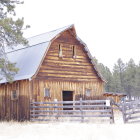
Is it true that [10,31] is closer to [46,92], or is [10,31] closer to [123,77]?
[46,92]

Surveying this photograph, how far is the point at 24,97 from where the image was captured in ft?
84.3

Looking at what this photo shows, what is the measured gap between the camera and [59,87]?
2730cm

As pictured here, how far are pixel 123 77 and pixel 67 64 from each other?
54691mm

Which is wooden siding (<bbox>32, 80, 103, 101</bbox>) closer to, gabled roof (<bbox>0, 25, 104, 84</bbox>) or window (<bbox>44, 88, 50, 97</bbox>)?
window (<bbox>44, 88, 50, 97</bbox>)

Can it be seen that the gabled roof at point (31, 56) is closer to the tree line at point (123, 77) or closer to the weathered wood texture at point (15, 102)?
the weathered wood texture at point (15, 102)

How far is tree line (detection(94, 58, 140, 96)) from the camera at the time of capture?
76750 mm

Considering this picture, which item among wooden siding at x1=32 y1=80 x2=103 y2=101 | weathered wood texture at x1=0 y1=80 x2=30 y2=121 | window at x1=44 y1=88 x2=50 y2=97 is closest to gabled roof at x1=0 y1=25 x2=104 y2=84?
weathered wood texture at x1=0 y1=80 x2=30 y2=121

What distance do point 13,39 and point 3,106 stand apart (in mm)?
9089

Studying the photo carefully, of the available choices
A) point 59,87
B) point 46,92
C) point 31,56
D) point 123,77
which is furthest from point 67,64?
point 123,77

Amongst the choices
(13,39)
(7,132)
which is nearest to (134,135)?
(7,132)

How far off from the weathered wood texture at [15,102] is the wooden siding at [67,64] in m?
1.78

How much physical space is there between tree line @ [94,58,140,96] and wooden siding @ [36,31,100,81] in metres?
45.2

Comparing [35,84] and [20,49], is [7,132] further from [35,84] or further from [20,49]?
[20,49]

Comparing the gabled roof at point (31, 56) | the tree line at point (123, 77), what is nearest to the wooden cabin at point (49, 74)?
the gabled roof at point (31, 56)
